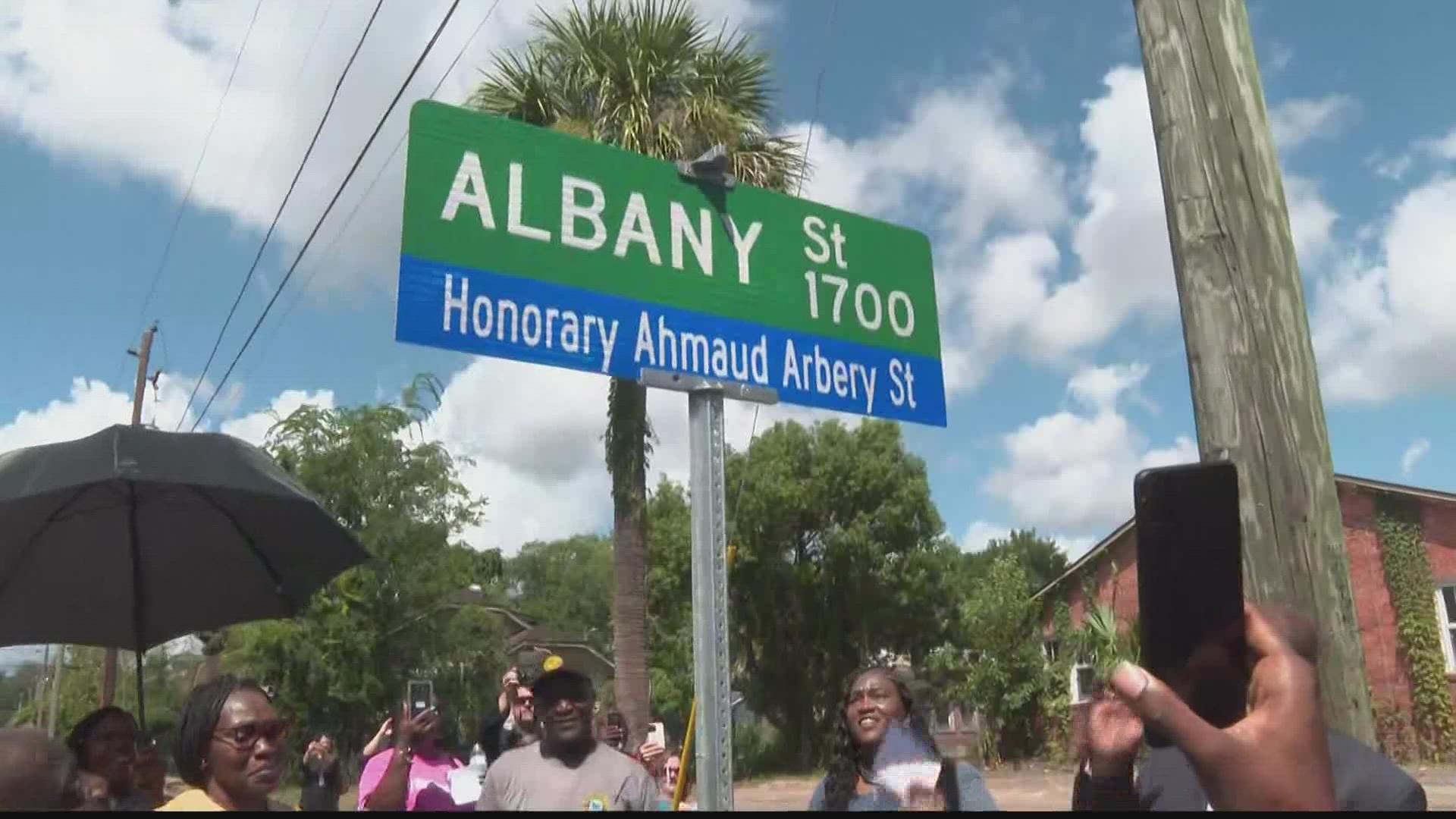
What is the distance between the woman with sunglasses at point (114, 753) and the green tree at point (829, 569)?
77.1 feet

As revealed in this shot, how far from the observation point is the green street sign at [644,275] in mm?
2531

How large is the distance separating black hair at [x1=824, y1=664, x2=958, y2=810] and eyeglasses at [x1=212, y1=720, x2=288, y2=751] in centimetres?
148

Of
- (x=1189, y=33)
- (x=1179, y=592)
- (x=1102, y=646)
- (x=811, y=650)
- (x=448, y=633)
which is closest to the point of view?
(x=1179, y=592)

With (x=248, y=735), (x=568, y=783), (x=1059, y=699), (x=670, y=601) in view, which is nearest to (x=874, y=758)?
(x=568, y=783)

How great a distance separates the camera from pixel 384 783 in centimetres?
349

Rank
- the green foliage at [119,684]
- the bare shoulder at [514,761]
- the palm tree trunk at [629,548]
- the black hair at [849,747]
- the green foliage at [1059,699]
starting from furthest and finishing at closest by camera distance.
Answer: the green foliage at [119,684], the green foliage at [1059,699], the palm tree trunk at [629,548], the bare shoulder at [514,761], the black hair at [849,747]

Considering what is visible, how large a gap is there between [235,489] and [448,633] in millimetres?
18591

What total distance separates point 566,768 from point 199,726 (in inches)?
44.0

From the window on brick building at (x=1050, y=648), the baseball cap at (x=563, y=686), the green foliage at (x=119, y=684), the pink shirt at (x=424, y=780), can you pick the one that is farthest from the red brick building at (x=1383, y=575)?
the green foliage at (x=119, y=684)

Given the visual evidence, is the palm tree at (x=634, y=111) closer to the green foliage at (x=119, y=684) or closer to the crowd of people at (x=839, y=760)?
the crowd of people at (x=839, y=760)

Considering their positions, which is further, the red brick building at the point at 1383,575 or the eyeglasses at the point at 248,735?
the red brick building at the point at 1383,575

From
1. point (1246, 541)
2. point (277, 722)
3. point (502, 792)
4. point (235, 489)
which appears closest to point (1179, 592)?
point (1246, 541)

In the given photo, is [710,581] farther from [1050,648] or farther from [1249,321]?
[1050,648]

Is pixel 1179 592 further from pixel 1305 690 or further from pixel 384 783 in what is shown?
pixel 384 783
